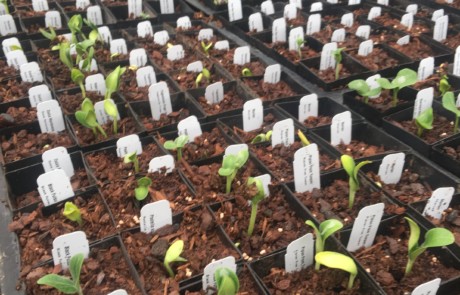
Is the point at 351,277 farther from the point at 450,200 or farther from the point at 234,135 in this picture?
the point at 234,135

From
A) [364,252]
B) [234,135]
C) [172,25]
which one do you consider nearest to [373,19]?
[172,25]

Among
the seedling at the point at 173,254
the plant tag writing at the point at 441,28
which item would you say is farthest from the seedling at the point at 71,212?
the plant tag writing at the point at 441,28

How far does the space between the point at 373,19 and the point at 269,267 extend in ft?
7.52

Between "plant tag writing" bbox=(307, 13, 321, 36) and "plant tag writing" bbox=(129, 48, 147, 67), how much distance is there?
3.41 ft

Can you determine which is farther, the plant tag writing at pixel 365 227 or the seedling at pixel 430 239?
the plant tag writing at pixel 365 227

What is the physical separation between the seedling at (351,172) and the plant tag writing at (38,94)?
137 cm

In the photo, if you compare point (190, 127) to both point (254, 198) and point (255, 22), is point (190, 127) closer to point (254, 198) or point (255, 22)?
point (254, 198)

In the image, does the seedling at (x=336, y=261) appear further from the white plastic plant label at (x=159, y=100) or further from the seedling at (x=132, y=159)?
the white plastic plant label at (x=159, y=100)

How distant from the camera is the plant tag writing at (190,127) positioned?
181 centimetres

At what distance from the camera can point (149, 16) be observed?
317 centimetres

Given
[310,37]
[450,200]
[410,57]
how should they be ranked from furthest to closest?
[310,37] < [410,57] < [450,200]

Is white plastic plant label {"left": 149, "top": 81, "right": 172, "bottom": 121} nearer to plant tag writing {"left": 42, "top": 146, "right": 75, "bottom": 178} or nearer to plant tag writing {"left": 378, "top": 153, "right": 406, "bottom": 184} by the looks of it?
plant tag writing {"left": 42, "top": 146, "right": 75, "bottom": 178}

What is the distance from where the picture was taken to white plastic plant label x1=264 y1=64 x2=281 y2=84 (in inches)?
88.4

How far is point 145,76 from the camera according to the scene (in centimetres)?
224
